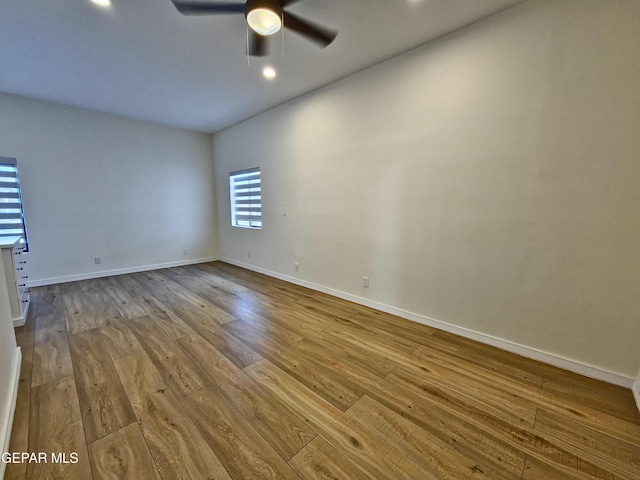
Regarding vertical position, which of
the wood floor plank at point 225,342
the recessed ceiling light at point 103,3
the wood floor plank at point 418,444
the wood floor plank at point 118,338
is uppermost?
the recessed ceiling light at point 103,3

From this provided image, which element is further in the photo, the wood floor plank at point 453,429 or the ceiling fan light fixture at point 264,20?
the ceiling fan light fixture at point 264,20

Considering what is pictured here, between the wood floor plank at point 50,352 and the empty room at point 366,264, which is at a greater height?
the empty room at point 366,264

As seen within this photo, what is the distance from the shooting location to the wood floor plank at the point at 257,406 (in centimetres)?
137

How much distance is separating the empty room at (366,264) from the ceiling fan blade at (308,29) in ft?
0.08

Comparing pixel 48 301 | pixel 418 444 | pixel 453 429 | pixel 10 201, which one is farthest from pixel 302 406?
pixel 10 201

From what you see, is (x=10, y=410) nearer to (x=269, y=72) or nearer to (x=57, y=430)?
(x=57, y=430)

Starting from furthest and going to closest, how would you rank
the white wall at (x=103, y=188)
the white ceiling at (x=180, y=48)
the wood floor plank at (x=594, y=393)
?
the white wall at (x=103, y=188) → the white ceiling at (x=180, y=48) → the wood floor plank at (x=594, y=393)

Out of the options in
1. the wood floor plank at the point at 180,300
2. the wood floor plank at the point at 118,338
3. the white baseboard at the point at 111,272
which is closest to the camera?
the wood floor plank at the point at 118,338

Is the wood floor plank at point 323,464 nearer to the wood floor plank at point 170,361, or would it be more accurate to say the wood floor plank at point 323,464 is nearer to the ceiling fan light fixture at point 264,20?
the wood floor plank at point 170,361

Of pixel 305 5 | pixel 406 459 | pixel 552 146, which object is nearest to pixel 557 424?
pixel 406 459

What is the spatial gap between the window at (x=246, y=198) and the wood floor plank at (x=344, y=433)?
11.2 feet

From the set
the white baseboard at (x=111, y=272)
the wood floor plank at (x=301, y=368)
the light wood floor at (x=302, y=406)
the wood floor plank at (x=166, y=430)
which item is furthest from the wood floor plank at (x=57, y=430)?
the white baseboard at (x=111, y=272)

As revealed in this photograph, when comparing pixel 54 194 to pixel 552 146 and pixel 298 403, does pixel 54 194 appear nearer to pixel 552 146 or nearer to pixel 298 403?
pixel 298 403

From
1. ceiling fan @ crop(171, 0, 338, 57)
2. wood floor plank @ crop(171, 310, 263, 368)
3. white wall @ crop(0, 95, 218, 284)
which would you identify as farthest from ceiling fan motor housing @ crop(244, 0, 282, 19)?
white wall @ crop(0, 95, 218, 284)
